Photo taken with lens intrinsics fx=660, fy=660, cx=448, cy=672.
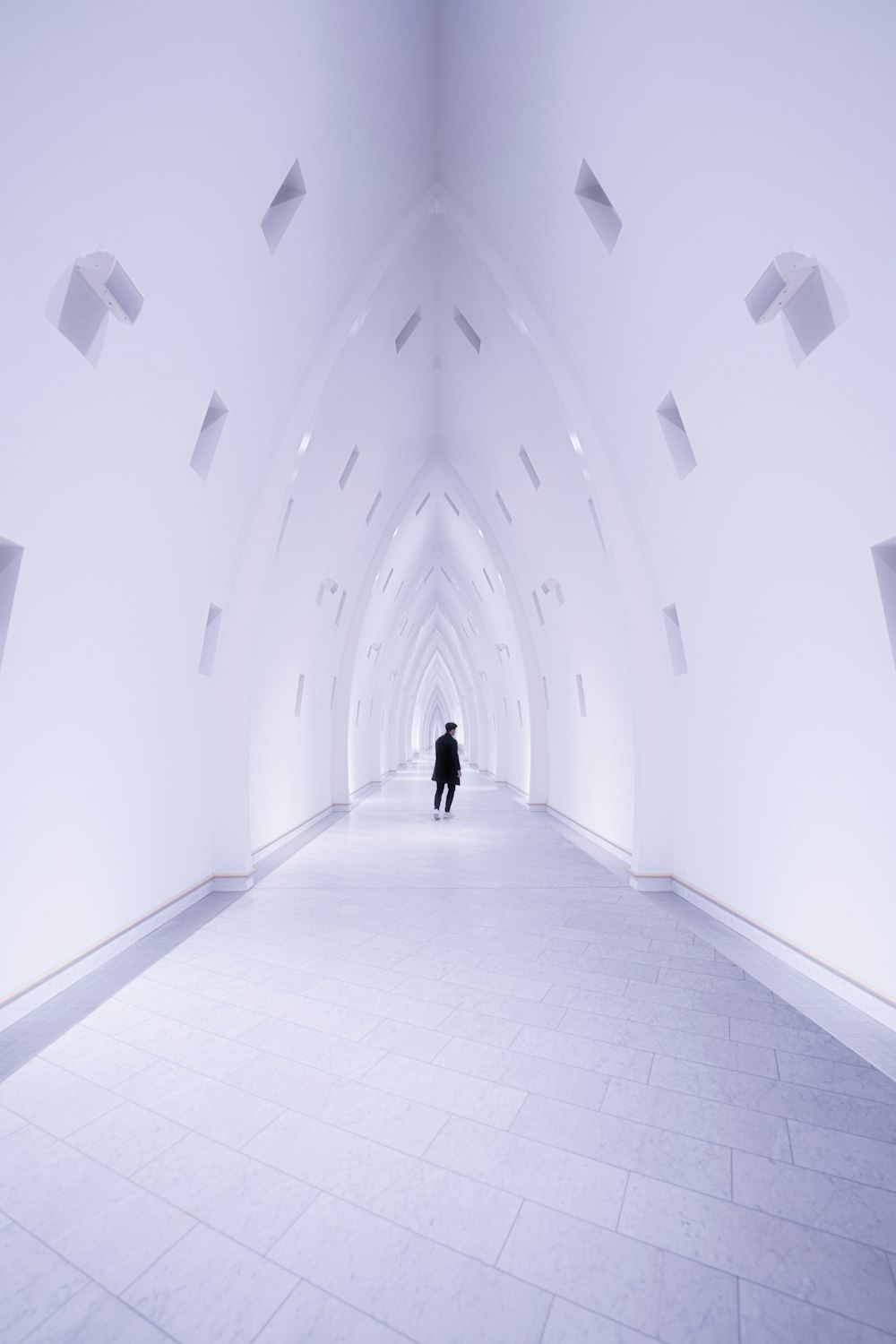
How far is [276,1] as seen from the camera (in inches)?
211

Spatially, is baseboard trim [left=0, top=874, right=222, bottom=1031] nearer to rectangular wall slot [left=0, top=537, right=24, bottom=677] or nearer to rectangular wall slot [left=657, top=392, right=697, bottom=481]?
rectangular wall slot [left=0, top=537, right=24, bottom=677]

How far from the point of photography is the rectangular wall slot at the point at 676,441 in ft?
24.1

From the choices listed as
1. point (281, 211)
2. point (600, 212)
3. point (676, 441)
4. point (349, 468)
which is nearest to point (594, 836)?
point (676, 441)

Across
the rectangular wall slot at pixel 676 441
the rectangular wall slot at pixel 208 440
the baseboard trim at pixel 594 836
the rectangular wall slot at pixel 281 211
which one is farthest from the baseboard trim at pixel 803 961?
the rectangular wall slot at pixel 281 211

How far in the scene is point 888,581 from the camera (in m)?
4.68

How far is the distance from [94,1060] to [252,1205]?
2092mm

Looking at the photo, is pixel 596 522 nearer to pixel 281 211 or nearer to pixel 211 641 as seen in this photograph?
pixel 281 211

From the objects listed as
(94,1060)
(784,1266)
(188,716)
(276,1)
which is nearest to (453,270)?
(276,1)

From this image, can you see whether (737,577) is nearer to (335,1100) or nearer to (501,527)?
(335,1100)

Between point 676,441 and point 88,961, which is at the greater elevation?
point 676,441

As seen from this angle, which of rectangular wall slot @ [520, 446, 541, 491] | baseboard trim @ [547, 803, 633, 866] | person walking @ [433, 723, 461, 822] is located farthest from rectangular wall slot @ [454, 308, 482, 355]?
baseboard trim @ [547, 803, 633, 866]

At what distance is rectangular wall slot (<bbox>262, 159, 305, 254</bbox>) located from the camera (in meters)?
6.94

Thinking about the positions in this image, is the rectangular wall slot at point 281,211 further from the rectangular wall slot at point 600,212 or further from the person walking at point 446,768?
the person walking at point 446,768

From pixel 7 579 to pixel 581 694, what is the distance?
10775 mm
